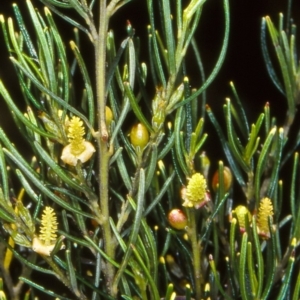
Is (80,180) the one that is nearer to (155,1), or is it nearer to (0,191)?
(0,191)

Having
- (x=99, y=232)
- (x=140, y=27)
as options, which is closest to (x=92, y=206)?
(x=99, y=232)

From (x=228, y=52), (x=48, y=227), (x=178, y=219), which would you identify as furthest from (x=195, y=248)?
(x=228, y=52)

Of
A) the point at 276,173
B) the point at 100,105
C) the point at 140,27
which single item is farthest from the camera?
the point at 140,27

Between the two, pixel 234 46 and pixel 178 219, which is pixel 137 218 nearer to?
pixel 178 219

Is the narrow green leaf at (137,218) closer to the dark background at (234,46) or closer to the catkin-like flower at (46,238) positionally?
the catkin-like flower at (46,238)

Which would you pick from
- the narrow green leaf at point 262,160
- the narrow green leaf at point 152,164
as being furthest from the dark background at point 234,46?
the narrow green leaf at point 152,164

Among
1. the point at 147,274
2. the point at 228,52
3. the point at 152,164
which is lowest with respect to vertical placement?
the point at 147,274
